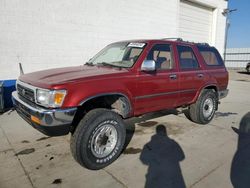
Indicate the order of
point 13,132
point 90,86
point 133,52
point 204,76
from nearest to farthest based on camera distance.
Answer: point 90,86 → point 133,52 → point 13,132 → point 204,76

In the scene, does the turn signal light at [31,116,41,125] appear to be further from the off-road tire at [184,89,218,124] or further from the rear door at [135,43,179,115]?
the off-road tire at [184,89,218,124]

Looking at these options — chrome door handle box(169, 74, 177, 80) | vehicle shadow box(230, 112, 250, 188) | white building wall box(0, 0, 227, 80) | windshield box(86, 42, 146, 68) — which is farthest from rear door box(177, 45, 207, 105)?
white building wall box(0, 0, 227, 80)

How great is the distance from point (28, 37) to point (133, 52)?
13.9 feet

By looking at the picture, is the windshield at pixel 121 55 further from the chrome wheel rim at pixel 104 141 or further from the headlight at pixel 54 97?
the headlight at pixel 54 97

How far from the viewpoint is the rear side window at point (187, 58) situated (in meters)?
4.68

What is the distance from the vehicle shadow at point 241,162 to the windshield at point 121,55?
2.30 metres

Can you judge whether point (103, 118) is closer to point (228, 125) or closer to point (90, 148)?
point (90, 148)

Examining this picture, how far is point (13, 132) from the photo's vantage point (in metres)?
4.74

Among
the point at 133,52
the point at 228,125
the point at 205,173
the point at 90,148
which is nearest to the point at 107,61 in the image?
the point at 133,52

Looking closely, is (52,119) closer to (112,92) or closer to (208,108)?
(112,92)

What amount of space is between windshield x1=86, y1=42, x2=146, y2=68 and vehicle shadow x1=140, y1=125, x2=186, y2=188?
155cm

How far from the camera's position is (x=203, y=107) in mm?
5270

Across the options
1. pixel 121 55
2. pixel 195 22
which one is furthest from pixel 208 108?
pixel 195 22

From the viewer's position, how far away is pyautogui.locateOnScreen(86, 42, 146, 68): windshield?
13.1ft
